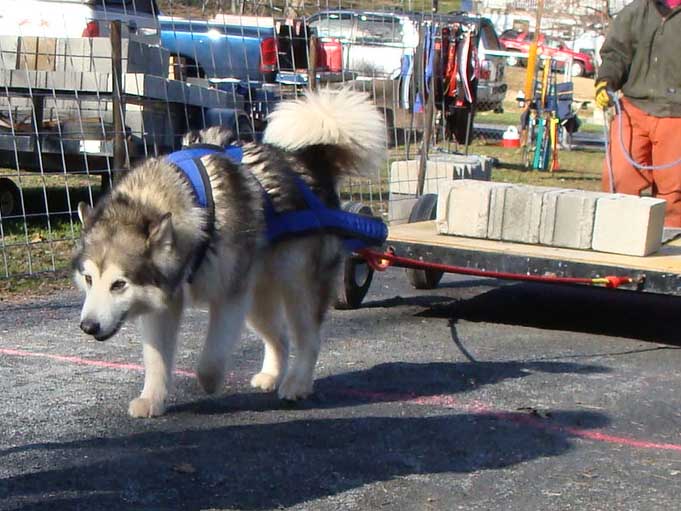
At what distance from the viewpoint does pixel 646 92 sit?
8281 mm

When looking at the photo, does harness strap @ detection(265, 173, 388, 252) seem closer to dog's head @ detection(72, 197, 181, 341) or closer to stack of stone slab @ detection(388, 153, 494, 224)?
dog's head @ detection(72, 197, 181, 341)

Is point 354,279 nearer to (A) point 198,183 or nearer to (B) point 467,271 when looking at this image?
(B) point 467,271

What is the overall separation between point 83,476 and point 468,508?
139 centimetres

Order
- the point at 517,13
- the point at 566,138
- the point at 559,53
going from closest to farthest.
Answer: the point at 566,138 → the point at 559,53 → the point at 517,13

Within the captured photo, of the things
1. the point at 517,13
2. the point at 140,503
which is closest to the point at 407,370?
the point at 140,503

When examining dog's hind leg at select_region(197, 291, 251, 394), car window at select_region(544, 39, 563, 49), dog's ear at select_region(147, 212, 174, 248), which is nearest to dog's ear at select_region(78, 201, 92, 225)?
dog's ear at select_region(147, 212, 174, 248)

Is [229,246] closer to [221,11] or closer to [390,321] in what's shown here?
[390,321]

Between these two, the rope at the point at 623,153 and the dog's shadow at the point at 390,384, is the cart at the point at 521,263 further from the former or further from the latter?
the rope at the point at 623,153

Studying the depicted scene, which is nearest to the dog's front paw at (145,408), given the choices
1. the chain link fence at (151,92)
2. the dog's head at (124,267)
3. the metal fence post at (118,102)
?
the dog's head at (124,267)

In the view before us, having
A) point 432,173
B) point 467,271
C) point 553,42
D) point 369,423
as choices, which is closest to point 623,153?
point 432,173

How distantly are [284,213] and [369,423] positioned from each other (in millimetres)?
1023

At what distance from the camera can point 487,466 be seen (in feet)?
13.9

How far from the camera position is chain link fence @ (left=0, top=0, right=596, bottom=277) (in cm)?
897

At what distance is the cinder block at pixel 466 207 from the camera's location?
6785 millimetres
